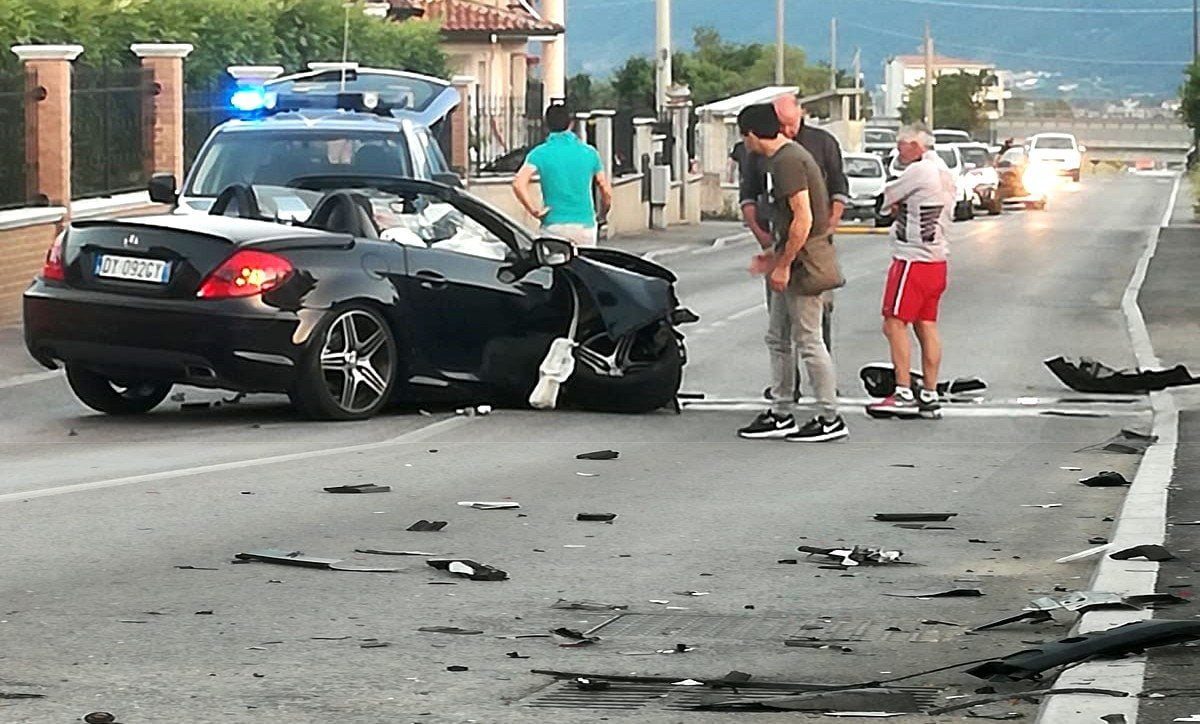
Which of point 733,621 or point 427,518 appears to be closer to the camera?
point 733,621

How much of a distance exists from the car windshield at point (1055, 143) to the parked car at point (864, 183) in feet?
93.1

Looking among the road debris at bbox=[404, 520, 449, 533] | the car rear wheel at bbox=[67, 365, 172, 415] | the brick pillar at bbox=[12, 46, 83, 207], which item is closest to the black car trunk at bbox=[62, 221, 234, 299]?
Result: the car rear wheel at bbox=[67, 365, 172, 415]

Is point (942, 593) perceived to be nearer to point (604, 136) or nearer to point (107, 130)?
point (107, 130)

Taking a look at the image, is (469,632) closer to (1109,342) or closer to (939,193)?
(939,193)

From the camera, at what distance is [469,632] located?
7.20m

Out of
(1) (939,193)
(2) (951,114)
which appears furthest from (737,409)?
(2) (951,114)

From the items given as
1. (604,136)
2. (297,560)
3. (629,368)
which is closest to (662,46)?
(604,136)

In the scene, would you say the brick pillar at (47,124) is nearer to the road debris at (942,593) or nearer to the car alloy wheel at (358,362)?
the car alloy wheel at (358,362)

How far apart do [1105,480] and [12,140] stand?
1266 cm

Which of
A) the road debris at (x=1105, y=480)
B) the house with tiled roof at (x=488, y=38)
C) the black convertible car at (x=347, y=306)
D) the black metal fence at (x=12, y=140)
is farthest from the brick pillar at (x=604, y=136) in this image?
the road debris at (x=1105, y=480)

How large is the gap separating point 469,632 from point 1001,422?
749cm

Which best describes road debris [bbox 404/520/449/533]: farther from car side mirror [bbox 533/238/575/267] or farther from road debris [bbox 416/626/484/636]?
car side mirror [bbox 533/238/575/267]

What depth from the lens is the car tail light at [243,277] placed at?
41.7 feet

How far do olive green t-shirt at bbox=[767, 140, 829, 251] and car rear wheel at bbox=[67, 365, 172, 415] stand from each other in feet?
11.7
